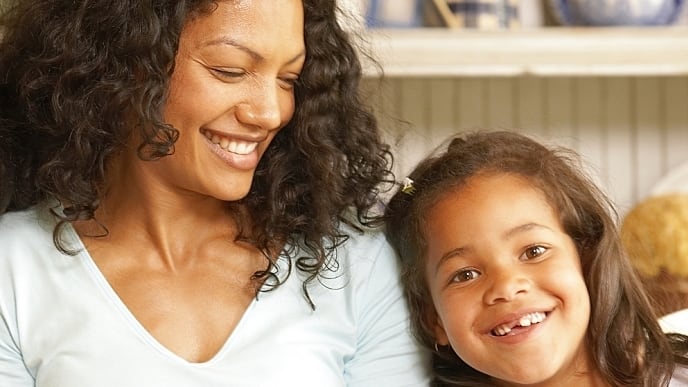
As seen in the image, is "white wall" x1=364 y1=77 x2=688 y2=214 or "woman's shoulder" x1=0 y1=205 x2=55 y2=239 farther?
"white wall" x1=364 y1=77 x2=688 y2=214

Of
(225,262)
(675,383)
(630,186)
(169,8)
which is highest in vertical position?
(169,8)

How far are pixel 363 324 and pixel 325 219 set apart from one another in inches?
6.5

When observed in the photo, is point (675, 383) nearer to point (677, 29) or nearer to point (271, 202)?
point (271, 202)

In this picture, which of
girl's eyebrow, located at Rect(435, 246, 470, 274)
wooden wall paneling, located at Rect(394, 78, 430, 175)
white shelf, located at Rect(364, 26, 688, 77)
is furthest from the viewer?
wooden wall paneling, located at Rect(394, 78, 430, 175)

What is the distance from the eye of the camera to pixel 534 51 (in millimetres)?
2256

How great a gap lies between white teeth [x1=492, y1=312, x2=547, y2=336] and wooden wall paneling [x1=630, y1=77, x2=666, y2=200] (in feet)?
3.96

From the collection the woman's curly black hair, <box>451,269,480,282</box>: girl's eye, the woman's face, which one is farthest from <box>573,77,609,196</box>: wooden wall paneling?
the woman's face

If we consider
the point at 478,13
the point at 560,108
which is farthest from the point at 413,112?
the point at 478,13

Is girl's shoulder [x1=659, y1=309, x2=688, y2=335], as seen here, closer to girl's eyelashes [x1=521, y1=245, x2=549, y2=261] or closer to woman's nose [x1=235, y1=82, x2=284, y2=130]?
girl's eyelashes [x1=521, y1=245, x2=549, y2=261]

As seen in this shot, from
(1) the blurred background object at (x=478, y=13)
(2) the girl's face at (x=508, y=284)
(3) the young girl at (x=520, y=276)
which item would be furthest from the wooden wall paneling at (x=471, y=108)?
(2) the girl's face at (x=508, y=284)

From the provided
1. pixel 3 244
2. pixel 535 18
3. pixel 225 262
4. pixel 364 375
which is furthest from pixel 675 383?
pixel 535 18

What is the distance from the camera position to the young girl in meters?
1.61

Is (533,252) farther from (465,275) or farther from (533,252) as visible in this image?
(465,275)

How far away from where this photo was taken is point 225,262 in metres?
1.70
